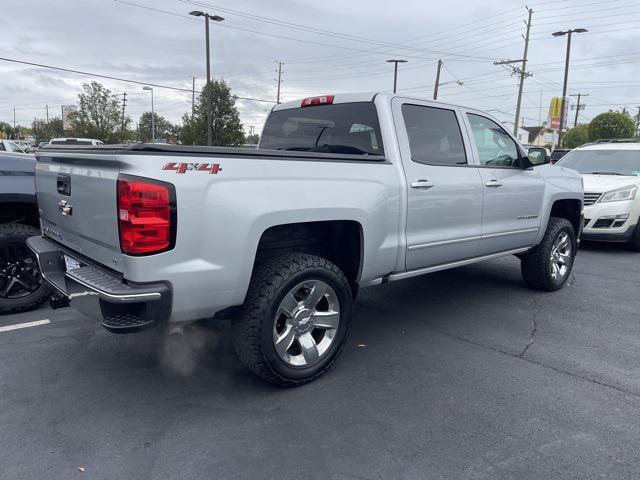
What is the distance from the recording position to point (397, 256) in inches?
146

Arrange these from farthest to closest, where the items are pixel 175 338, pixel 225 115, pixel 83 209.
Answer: pixel 225 115
pixel 175 338
pixel 83 209

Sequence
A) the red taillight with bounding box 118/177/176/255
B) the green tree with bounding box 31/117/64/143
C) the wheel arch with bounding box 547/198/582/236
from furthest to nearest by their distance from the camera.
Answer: the green tree with bounding box 31/117/64/143, the wheel arch with bounding box 547/198/582/236, the red taillight with bounding box 118/177/176/255

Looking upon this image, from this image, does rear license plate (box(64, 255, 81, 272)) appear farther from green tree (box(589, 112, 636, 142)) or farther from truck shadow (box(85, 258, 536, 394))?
green tree (box(589, 112, 636, 142))

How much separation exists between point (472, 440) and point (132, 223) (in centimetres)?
214

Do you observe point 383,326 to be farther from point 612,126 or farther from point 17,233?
point 612,126

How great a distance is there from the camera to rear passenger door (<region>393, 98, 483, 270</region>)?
3.79m

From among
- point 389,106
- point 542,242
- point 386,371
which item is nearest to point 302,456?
point 386,371

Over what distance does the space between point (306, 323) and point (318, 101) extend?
6.77 ft

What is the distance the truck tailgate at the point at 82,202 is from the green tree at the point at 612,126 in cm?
4962

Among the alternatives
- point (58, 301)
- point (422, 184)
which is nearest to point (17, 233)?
point (58, 301)

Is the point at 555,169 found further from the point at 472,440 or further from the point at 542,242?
the point at 472,440

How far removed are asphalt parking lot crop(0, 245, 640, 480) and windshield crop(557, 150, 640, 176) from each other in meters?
5.27

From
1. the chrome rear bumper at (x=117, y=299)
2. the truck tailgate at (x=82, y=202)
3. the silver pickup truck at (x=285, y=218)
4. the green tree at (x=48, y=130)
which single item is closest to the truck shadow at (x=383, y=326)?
the silver pickup truck at (x=285, y=218)

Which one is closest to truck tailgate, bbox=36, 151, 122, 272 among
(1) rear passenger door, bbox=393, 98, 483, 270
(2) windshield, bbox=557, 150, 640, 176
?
(1) rear passenger door, bbox=393, 98, 483, 270
